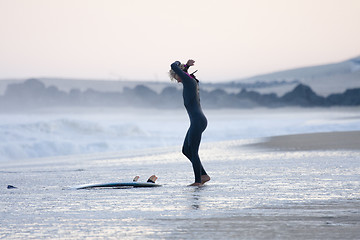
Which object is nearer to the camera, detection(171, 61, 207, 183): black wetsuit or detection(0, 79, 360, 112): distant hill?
detection(171, 61, 207, 183): black wetsuit

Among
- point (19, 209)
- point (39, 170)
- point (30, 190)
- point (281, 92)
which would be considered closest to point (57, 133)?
point (39, 170)

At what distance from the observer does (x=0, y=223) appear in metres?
6.80

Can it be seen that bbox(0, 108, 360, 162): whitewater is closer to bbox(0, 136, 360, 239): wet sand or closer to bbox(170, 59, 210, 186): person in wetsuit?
bbox(0, 136, 360, 239): wet sand

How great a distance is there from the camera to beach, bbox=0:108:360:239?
19.7 ft

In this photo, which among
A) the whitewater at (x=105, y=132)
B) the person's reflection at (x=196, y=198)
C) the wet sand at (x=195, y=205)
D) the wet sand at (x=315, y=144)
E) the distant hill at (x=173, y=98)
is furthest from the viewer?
the distant hill at (x=173, y=98)

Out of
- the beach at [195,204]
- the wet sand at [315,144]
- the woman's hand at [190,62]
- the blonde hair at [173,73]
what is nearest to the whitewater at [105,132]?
the wet sand at [315,144]

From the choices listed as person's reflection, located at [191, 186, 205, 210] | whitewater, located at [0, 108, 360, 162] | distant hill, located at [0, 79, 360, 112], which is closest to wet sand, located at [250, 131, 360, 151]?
whitewater, located at [0, 108, 360, 162]

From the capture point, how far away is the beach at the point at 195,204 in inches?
236

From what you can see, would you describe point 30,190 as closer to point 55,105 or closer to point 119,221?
point 119,221

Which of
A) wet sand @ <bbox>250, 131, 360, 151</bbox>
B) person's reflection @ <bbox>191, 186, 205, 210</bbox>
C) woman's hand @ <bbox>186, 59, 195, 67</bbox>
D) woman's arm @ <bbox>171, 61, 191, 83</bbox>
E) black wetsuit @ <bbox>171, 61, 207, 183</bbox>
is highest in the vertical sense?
woman's hand @ <bbox>186, 59, 195, 67</bbox>

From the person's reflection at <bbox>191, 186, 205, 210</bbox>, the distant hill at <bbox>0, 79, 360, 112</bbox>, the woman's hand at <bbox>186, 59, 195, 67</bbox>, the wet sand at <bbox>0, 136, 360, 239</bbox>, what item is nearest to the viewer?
the wet sand at <bbox>0, 136, 360, 239</bbox>

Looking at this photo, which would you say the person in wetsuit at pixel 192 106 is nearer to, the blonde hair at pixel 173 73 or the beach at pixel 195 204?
the blonde hair at pixel 173 73

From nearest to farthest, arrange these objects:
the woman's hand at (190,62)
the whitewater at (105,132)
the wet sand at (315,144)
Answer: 1. the woman's hand at (190,62)
2. the wet sand at (315,144)
3. the whitewater at (105,132)

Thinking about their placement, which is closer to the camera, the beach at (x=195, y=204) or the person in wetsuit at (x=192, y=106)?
the beach at (x=195, y=204)
